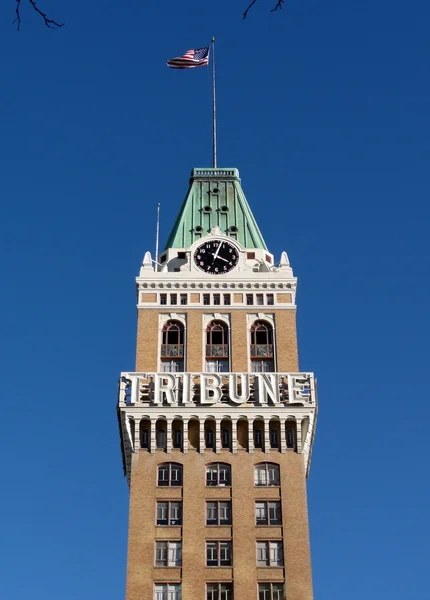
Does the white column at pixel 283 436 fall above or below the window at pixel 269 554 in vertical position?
above

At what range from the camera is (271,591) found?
87.2 meters

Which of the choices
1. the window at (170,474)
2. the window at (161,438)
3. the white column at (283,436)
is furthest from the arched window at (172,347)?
the white column at (283,436)

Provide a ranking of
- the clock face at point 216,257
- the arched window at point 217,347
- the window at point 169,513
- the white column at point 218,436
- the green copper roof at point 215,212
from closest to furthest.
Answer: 1. the window at point 169,513
2. the white column at point 218,436
3. the arched window at point 217,347
4. the clock face at point 216,257
5. the green copper roof at point 215,212

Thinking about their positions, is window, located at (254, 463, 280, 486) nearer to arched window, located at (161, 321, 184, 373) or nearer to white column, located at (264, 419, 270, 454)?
white column, located at (264, 419, 270, 454)

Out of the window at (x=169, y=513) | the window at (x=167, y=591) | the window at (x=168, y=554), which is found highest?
the window at (x=169, y=513)

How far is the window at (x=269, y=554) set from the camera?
88.3 meters

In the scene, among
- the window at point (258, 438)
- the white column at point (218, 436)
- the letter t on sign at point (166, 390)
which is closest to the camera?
the white column at point (218, 436)

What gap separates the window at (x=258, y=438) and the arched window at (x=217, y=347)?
666 centimetres

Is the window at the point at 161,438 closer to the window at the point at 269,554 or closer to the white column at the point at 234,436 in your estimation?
the white column at the point at 234,436

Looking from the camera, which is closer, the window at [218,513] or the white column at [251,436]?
the window at [218,513]

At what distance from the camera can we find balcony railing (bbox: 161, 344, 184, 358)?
324ft

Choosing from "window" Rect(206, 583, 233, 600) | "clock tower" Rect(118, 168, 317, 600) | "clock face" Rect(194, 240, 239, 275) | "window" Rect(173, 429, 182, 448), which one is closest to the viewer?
"window" Rect(206, 583, 233, 600)

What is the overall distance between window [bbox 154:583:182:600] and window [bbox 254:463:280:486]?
1058cm

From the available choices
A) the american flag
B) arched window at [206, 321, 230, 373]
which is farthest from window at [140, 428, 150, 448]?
the american flag
